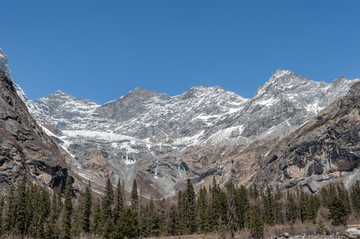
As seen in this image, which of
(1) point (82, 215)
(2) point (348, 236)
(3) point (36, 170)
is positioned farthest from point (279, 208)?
(3) point (36, 170)

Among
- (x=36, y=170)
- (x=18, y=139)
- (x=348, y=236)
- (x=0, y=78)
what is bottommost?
(x=348, y=236)

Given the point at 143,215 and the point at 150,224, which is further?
the point at 143,215

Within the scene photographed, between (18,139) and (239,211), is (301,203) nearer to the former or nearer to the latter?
(239,211)

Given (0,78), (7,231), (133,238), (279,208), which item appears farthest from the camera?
(0,78)

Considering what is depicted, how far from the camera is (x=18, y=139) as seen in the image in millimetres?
175125

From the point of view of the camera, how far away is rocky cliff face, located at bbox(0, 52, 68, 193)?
14700 centimetres

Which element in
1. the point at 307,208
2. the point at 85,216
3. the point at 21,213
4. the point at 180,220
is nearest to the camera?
the point at 21,213

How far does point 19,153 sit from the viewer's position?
15788cm

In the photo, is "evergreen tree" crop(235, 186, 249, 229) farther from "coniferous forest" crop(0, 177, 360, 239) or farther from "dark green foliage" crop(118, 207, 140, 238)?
"dark green foliage" crop(118, 207, 140, 238)

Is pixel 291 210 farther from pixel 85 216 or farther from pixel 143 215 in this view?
pixel 85 216

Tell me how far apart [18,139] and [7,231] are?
356 ft

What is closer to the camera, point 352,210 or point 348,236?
point 348,236

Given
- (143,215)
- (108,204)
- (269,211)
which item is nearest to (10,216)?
(108,204)

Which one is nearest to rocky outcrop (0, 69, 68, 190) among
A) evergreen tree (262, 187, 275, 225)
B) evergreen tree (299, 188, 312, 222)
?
evergreen tree (262, 187, 275, 225)
